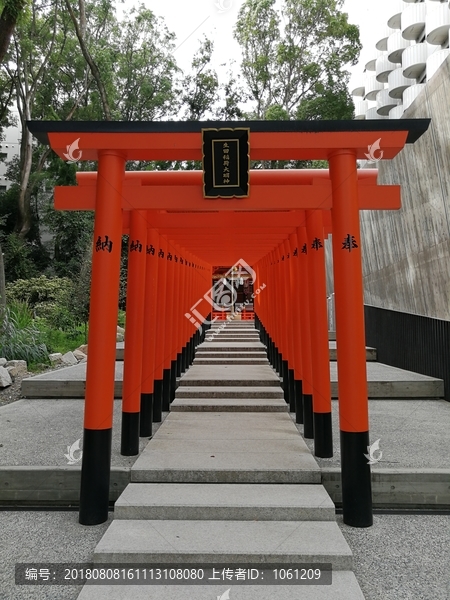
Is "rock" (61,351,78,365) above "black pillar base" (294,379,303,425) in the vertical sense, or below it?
above

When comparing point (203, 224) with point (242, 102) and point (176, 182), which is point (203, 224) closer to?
point (176, 182)

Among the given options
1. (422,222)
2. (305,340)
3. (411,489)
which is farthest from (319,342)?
(422,222)

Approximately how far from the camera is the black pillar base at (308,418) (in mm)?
4922

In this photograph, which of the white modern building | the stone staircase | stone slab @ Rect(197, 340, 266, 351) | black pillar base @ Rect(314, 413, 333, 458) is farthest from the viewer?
the white modern building

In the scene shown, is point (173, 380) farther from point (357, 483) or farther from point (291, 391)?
point (357, 483)

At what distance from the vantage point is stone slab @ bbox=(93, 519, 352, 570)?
8.98 ft

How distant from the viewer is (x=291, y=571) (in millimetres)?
2693

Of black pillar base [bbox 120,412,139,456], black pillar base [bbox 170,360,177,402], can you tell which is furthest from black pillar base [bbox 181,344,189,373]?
black pillar base [bbox 120,412,139,456]

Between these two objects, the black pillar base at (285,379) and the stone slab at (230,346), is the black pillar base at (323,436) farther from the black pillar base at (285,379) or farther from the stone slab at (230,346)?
the stone slab at (230,346)

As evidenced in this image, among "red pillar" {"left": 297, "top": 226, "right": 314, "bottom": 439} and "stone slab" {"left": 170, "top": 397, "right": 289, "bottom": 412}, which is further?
"stone slab" {"left": 170, "top": 397, "right": 289, "bottom": 412}

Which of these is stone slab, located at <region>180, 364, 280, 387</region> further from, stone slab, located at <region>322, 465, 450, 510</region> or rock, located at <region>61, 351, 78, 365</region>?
stone slab, located at <region>322, 465, 450, 510</region>

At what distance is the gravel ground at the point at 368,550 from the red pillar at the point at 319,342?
902 millimetres

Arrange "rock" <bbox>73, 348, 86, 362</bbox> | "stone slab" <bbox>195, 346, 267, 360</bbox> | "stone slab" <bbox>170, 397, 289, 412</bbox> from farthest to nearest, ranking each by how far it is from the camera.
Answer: "rock" <bbox>73, 348, 86, 362</bbox>
"stone slab" <bbox>195, 346, 267, 360</bbox>
"stone slab" <bbox>170, 397, 289, 412</bbox>

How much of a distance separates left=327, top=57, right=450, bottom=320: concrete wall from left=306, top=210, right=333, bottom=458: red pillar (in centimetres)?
297
